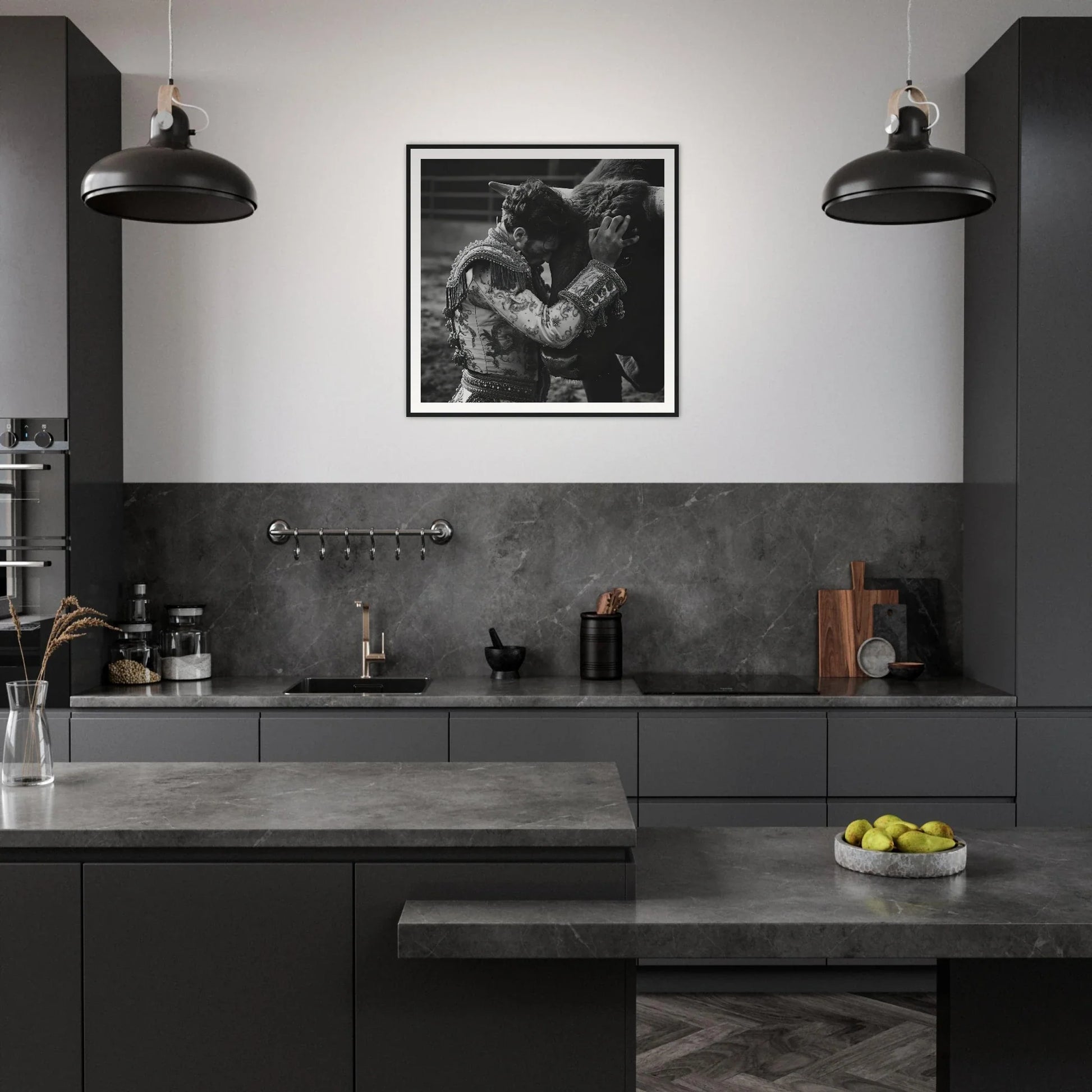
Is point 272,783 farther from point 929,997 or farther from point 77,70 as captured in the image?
point 77,70

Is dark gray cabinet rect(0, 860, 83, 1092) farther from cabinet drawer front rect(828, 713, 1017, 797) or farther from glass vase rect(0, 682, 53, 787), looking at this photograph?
cabinet drawer front rect(828, 713, 1017, 797)

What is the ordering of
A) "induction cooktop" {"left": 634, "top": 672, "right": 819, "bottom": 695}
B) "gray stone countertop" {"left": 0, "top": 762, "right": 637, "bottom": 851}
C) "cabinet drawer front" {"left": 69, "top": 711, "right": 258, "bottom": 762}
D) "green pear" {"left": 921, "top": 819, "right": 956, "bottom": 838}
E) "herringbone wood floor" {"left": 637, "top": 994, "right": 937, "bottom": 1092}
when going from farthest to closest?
"induction cooktop" {"left": 634, "top": 672, "right": 819, "bottom": 695}
"cabinet drawer front" {"left": 69, "top": 711, "right": 258, "bottom": 762}
"herringbone wood floor" {"left": 637, "top": 994, "right": 937, "bottom": 1092}
"green pear" {"left": 921, "top": 819, "right": 956, "bottom": 838}
"gray stone countertop" {"left": 0, "top": 762, "right": 637, "bottom": 851}

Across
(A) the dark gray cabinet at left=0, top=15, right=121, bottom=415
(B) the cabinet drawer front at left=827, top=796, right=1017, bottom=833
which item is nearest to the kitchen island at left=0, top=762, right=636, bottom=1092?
(B) the cabinet drawer front at left=827, top=796, right=1017, bottom=833

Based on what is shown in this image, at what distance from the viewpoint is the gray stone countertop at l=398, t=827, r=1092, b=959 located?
6.26 ft

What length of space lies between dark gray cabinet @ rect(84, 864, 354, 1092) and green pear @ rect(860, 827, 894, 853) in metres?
0.96

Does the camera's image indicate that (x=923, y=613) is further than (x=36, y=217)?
Yes

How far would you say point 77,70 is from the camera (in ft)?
13.5

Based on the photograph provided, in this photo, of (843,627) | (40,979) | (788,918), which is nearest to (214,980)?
(40,979)

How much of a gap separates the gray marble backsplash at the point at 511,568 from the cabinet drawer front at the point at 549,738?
66 centimetres

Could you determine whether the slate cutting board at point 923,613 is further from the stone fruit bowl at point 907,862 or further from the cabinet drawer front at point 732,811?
the stone fruit bowl at point 907,862

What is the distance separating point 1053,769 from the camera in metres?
3.98

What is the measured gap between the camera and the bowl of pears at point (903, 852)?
85.3 inches

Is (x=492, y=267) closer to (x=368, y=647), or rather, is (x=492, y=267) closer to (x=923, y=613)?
(x=368, y=647)

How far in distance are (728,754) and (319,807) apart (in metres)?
2.04
